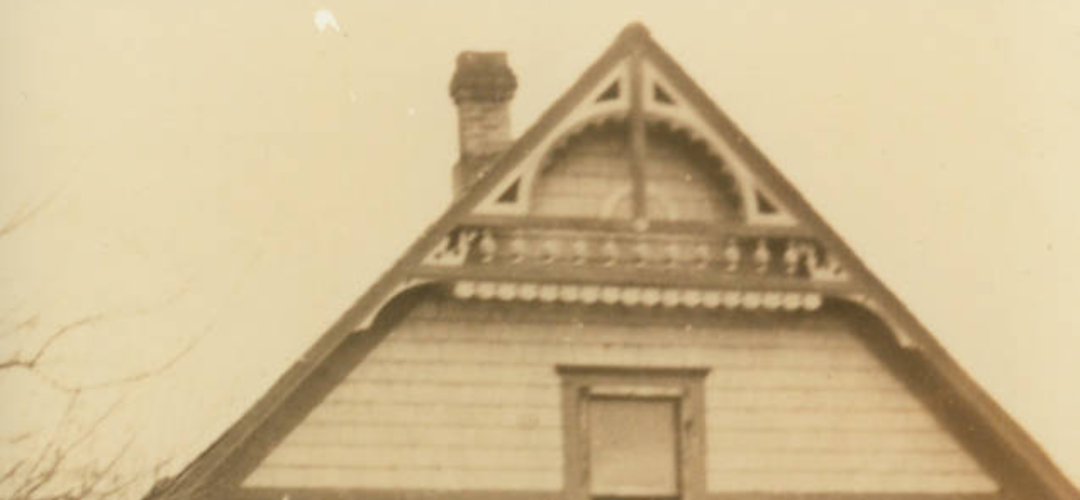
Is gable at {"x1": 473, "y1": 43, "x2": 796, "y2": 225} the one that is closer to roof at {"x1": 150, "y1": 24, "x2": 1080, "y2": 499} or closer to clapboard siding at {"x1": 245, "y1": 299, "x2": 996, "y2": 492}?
roof at {"x1": 150, "y1": 24, "x2": 1080, "y2": 499}

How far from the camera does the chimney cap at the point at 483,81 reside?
15.8 meters

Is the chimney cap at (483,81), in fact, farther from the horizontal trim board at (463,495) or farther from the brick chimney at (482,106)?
the horizontal trim board at (463,495)

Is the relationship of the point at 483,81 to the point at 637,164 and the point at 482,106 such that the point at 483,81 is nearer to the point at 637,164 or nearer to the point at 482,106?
the point at 482,106

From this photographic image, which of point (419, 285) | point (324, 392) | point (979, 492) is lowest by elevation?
point (979, 492)

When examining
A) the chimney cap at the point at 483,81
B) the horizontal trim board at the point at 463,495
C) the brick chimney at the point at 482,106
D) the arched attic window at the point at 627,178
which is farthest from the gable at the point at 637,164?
the horizontal trim board at the point at 463,495

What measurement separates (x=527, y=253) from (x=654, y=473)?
2.12 meters

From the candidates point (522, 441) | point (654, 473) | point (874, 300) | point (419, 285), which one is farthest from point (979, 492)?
point (419, 285)

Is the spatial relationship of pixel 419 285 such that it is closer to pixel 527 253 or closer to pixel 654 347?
pixel 527 253

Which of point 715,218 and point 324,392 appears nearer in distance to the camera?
point 324,392

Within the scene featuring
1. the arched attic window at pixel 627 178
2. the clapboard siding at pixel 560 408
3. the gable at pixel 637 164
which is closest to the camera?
the clapboard siding at pixel 560 408

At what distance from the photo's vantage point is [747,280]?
14.2 metres

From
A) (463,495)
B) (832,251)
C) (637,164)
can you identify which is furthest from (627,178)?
(463,495)

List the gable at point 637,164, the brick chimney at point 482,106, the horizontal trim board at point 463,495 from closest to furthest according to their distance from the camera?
1. the horizontal trim board at point 463,495
2. the gable at point 637,164
3. the brick chimney at point 482,106

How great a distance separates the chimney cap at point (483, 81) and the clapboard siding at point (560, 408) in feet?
8.57
